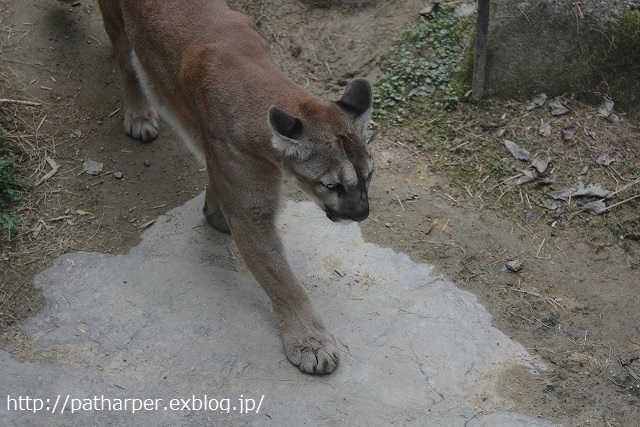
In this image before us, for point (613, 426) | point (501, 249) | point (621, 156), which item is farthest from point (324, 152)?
point (621, 156)

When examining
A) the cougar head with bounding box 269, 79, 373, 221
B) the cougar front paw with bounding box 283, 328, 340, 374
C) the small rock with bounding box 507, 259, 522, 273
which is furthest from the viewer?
the small rock with bounding box 507, 259, 522, 273

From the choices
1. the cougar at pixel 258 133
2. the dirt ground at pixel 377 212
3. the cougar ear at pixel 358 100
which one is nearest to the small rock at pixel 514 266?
the dirt ground at pixel 377 212

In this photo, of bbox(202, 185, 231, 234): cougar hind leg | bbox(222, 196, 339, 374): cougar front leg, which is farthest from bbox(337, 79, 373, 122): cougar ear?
bbox(202, 185, 231, 234): cougar hind leg

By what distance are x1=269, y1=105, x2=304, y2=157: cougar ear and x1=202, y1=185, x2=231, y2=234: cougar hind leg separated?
1.38 m

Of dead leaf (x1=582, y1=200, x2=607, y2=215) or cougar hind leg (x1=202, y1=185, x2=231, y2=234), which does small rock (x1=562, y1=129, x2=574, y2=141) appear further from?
cougar hind leg (x1=202, y1=185, x2=231, y2=234)

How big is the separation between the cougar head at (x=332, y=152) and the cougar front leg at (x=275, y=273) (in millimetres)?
477

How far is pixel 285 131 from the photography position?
5.73 m

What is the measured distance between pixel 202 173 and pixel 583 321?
3618 millimetres

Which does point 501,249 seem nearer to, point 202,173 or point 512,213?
point 512,213

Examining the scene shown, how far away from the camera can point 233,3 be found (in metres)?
9.30

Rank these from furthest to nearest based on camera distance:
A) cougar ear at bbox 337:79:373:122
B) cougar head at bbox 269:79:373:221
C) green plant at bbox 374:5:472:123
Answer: green plant at bbox 374:5:472:123
cougar ear at bbox 337:79:373:122
cougar head at bbox 269:79:373:221

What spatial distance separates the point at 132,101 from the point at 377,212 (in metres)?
2.60

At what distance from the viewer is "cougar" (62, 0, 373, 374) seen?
5.90 m

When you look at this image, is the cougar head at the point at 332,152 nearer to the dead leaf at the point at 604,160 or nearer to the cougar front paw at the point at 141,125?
the cougar front paw at the point at 141,125
